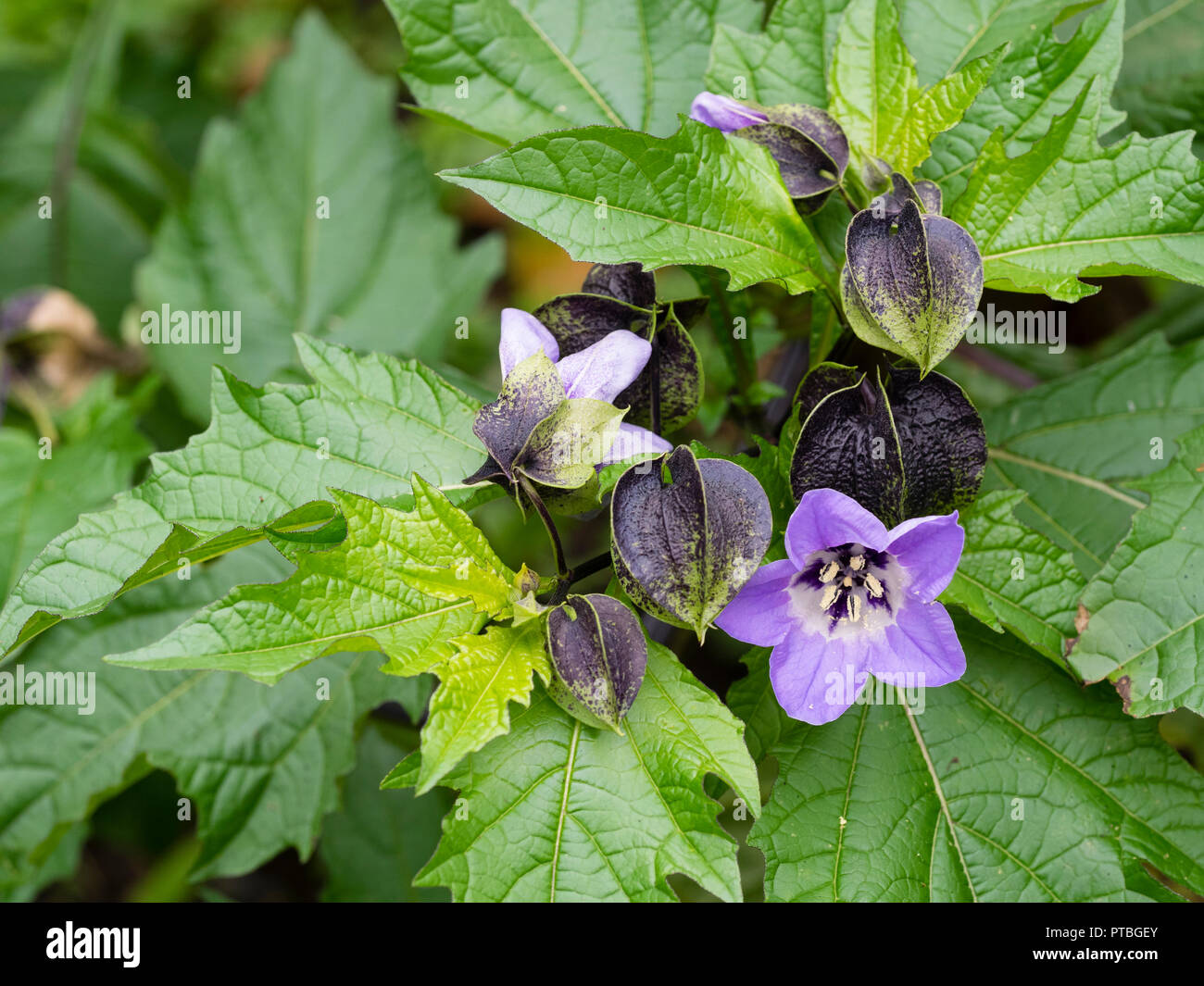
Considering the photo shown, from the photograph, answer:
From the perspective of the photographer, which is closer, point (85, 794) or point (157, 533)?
point (157, 533)

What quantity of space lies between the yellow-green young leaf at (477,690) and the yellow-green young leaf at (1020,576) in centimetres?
49

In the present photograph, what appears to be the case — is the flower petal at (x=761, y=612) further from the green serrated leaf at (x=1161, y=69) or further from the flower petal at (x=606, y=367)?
the green serrated leaf at (x=1161, y=69)

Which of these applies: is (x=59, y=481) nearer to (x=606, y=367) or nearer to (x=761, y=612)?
(x=606, y=367)

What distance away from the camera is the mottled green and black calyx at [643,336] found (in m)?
1.14

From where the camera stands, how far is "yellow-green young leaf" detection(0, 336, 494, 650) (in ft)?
3.68

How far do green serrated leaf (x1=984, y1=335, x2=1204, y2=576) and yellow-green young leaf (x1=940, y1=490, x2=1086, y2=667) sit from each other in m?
0.44

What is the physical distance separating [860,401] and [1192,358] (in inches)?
37.2

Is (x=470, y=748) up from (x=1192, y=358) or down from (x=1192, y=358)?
down

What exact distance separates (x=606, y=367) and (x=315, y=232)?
1552 millimetres

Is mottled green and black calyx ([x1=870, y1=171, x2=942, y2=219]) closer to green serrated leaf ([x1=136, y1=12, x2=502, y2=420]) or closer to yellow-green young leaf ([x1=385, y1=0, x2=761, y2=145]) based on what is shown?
yellow-green young leaf ([x1=385, y1=0, x2=761, y2=145])

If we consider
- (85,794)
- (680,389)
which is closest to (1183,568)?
(680,389)
